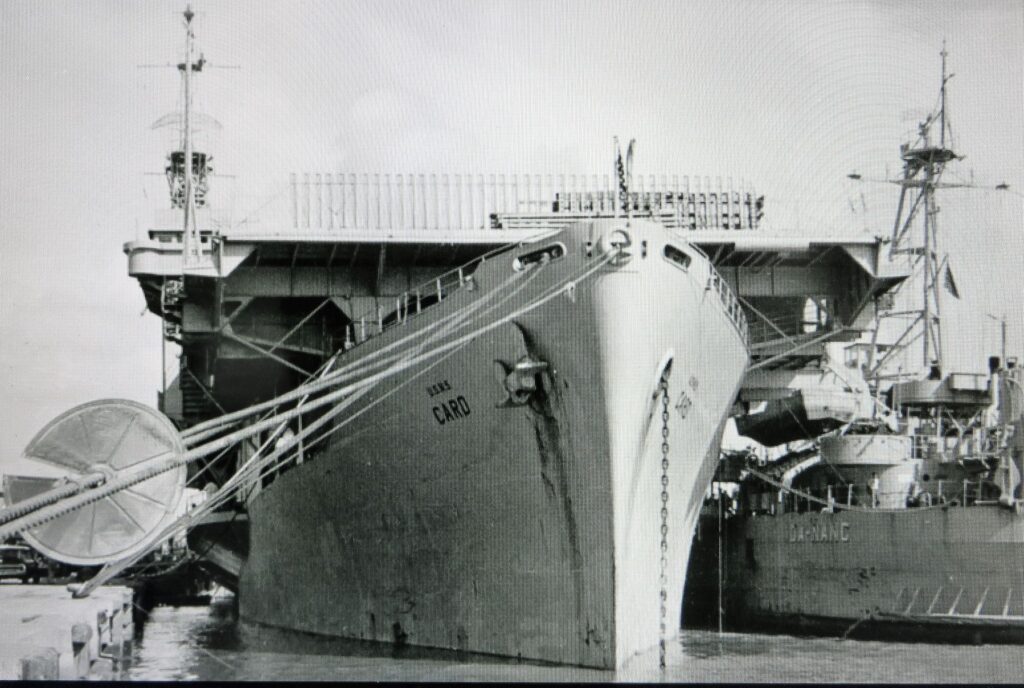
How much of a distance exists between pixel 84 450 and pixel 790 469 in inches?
831

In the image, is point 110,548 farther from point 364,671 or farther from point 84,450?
point 364,671

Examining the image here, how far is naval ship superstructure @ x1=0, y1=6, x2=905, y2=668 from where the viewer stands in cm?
1302

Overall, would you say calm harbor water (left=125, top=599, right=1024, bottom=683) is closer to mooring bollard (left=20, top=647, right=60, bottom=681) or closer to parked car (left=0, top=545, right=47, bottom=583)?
mooring bollard (left=20, top=647, right=60, bottom=681)

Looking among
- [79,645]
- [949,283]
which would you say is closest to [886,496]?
[949,283]

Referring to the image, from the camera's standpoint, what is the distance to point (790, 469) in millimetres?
28188

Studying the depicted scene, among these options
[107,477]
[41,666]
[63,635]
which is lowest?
[63,635]

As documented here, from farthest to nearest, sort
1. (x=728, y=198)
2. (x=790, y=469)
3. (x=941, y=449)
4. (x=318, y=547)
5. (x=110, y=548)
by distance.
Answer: (x=790, y=469) → (x=941, y=449) → (x=728, y=198) → (x=318, y=547) → (x=110, y=548)

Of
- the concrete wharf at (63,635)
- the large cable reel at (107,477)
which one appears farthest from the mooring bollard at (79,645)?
the large cable reel at (107,477)

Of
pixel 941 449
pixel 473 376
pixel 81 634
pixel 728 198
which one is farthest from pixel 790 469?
pixel 81 634

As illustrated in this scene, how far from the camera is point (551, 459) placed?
1370cm

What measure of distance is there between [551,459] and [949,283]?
1906 centimetres

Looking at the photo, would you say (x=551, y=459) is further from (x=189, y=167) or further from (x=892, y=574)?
(x=892, y=574)

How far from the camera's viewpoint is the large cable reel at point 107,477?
1003 cm

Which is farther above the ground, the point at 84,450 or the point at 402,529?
the point at 84,450
